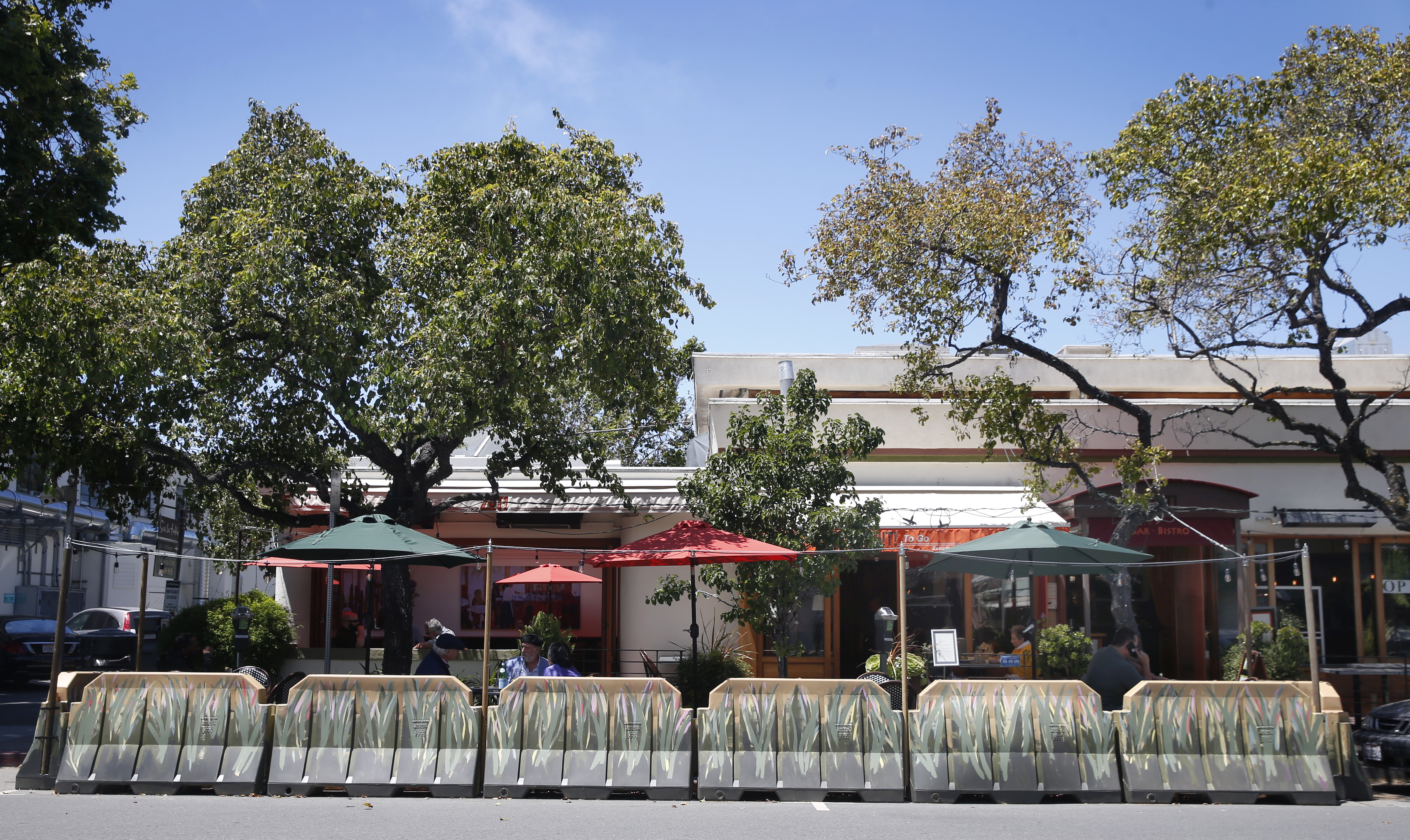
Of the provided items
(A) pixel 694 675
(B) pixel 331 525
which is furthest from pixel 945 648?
(B) pixel 331 525

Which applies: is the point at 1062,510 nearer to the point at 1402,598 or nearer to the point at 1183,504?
the point at 1183,504

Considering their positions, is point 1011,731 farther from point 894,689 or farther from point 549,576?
point 549,576

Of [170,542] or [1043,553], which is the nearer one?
[1043,553]

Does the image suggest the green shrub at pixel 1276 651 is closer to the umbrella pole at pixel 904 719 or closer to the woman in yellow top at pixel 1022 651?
the woman in yellow top at pixel 1022 651

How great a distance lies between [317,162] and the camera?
14.8m

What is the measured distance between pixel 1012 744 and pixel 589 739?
373cm

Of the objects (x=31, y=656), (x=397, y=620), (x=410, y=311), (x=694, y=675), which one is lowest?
(x=31, y=656)

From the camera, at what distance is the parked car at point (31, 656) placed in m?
20.7

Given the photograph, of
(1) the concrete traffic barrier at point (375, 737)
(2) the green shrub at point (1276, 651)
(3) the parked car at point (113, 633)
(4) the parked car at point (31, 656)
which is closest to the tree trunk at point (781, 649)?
(1) the concrete traffic barrier at point (375, 737)

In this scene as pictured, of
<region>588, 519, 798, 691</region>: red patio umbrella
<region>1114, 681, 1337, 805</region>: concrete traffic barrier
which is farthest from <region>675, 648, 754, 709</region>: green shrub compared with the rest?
<region>1114, 681, 1337, 805</region>: concrete traffic barrier

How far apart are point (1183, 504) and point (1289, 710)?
780 cm

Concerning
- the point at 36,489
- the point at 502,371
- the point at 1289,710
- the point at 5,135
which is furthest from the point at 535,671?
the point at 36,489

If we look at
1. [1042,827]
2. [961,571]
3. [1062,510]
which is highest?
[1062,510]

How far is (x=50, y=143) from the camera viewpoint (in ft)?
43.6
